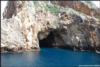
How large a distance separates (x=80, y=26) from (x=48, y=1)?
7370 mm

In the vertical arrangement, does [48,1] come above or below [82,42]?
above

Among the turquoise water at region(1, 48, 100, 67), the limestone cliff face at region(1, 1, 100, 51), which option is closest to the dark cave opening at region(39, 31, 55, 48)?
the limestone cliff face at region(1, 1, 100, 51)

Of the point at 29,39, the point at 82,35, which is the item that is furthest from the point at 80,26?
the point at 29,39

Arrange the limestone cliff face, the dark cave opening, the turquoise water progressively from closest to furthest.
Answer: the turquoise water < the limestone cliff face < the dark cave opening

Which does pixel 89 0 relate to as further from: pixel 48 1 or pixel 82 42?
pixel 82 42

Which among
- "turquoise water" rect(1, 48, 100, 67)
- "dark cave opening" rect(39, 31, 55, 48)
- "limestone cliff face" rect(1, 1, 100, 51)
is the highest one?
"limestone cliff face" rect(1, 1, 100, 51)

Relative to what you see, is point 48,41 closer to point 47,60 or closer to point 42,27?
point 42,27

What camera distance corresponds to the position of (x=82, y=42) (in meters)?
31.0

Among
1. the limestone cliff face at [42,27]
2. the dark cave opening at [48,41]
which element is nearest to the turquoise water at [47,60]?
the limestone cliff face at [42,27]

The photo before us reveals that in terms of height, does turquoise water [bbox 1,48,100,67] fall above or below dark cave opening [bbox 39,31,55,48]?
below

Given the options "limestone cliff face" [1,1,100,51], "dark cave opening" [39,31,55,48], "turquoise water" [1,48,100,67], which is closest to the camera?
"turquoise water" [1,48,100,67]

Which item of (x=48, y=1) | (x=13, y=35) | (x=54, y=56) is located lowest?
(x=54, y=56)

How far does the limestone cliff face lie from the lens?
2825 cm

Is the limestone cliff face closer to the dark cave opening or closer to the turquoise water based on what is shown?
the dark cave opening
